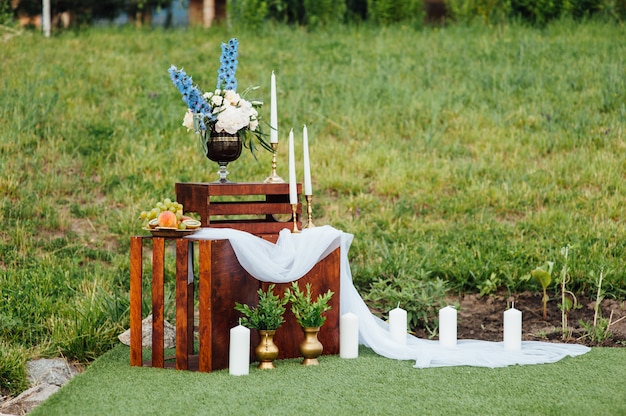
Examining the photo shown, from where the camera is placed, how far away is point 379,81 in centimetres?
1102

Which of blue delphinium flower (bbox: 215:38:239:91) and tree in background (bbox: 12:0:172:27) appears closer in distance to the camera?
blue delphinium flower (bbox: 215:38:239:91)

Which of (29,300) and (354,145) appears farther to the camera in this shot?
(354,145)

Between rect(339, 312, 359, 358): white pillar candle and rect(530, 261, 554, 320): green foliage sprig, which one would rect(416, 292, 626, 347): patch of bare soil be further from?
rect(339, 312, 359, 358): white pillar candle

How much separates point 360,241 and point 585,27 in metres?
8.02

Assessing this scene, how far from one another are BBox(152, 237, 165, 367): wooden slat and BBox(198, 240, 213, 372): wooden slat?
25 cm

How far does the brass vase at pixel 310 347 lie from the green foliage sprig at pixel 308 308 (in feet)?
0.14

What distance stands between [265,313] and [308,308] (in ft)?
0.86

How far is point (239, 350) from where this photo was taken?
466 centimetres

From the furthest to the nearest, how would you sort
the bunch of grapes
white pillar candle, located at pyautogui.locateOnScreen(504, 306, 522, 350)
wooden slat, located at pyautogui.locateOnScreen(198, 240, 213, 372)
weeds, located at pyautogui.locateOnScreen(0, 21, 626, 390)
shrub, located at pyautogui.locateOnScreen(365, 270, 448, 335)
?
1. weeds, located at pyautogui.locateOnScreen(0, 21, 626, 390)
2. shrub, located at pyautogui.locateOnScreen(365, 270, 448, 335)
3. white pillar candle, located at pyautogui.locateOnScreen(504, 306, 522, 350)
4. the bunch of grapes
5. wooden slat, located at pyautogui.locateOnScreen(198, 240, 213, 372)

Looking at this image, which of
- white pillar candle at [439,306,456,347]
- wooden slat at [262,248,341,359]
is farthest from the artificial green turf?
white pillar candle at [439,306,456,347]

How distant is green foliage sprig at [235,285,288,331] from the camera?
4.80 m

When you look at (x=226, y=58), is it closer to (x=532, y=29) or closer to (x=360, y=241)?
(x=360, y=241)

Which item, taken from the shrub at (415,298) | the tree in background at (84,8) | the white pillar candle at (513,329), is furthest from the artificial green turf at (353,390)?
the tree in background at (84,8)

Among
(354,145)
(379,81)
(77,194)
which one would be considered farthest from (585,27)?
(77,194)
